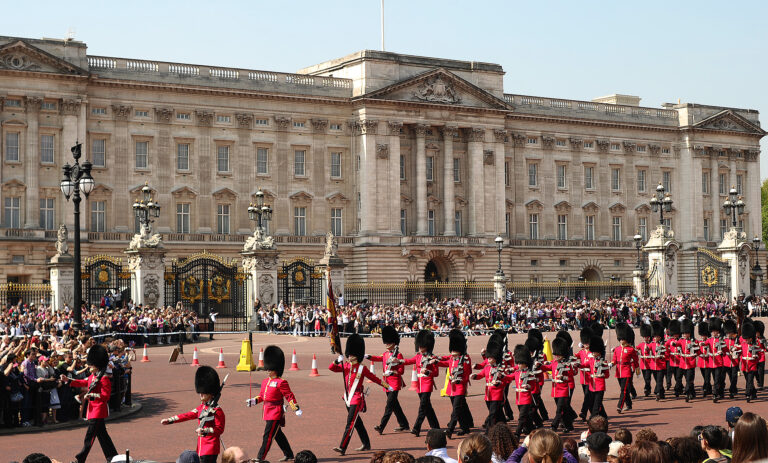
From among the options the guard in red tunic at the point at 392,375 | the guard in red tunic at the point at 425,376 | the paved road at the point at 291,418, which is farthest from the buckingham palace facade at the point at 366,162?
the guard in red tunic at the point at 425,376

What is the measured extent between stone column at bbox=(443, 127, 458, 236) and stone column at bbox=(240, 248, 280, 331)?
26.0m

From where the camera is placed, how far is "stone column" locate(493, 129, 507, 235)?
7069 centimetres

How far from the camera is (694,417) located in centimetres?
1980

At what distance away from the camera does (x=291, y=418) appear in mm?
20203

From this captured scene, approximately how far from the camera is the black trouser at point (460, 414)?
17.7 metres

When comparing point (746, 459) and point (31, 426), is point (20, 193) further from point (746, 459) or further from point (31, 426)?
point (746, 459)

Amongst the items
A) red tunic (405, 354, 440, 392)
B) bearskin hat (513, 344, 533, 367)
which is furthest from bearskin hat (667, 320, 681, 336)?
red tunic (405, 354, 440, 392)

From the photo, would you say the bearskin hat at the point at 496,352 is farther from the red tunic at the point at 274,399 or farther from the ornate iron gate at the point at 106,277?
Result: the ornate iron gate at the point at 106,277

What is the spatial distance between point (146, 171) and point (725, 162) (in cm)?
4342

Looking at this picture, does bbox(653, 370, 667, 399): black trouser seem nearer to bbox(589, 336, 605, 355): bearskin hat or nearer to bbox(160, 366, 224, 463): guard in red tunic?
bbox(589, 336, 605, 355): bearskin hat

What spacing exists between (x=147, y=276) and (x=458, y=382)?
86.8 feet

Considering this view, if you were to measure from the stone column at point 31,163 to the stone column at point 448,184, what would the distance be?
24654 mm

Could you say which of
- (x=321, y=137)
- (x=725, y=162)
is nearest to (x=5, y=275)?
(x=321, y=137)

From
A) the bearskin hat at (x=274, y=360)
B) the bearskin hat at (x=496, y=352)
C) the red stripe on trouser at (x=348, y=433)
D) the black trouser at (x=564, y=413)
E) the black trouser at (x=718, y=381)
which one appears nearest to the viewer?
the bearskin hat at (x=274, y=360)
